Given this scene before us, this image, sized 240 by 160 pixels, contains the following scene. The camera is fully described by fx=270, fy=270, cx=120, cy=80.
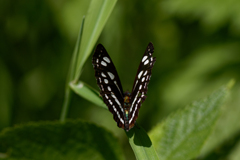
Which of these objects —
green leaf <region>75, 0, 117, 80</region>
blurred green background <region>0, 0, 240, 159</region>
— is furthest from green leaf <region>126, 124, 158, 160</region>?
blurred green background <region>0, 0, 240, 159</region>

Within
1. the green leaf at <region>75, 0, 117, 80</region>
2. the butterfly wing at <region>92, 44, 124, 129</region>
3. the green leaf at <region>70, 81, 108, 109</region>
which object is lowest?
the green leaf at <region>70, 81, 108, 109</region>

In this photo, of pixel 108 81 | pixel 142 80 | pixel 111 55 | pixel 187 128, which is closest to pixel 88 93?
pixel 108 81

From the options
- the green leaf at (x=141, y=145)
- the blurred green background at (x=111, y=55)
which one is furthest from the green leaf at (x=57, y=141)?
the blurred green background at (x=111, y=55)

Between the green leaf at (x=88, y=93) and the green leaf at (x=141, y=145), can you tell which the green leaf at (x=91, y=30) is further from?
the green leaf at (x=141, y=145)

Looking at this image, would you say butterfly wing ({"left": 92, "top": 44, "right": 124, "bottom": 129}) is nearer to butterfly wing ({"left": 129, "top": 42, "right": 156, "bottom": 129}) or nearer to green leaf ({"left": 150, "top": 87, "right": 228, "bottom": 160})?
butterfly wing ({"left": 129, "top": 42, "right": 156, "bottom": 129})

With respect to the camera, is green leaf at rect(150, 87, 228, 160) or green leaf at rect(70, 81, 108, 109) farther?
green leaf at rect(70, 81, 108, 109)

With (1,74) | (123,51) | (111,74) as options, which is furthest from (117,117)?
(1,74)
